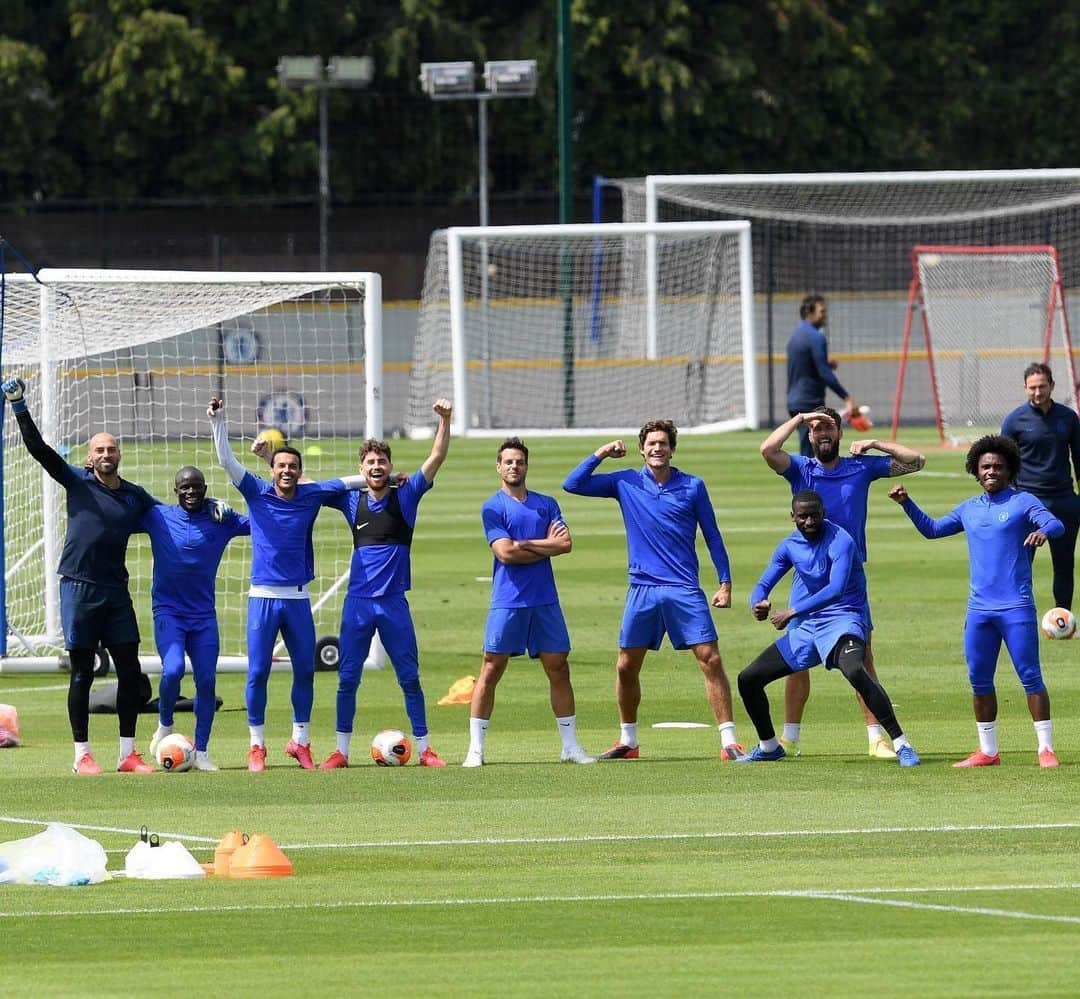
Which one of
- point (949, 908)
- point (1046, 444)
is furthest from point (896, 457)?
point (949, 908)

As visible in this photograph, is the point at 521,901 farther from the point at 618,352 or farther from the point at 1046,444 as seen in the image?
the point at 618,352

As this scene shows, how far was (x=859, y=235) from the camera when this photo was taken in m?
47.5

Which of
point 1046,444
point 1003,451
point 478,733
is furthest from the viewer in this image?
point 1046,444

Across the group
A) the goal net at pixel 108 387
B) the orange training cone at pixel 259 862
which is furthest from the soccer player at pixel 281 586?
the goal net at pixel 108 387

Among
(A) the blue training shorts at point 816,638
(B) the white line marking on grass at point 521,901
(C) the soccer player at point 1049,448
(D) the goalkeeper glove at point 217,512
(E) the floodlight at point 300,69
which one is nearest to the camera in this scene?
(B) the white line marking on grass at point 521,901

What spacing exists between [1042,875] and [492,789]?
142 inches

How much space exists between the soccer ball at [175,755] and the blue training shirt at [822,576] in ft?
11.2

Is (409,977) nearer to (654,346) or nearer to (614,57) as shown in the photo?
(654,346)

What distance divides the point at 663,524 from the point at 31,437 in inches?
146

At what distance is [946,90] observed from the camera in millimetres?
53750

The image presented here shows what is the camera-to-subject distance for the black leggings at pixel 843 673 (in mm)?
13227

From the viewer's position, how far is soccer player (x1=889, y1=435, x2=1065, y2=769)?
1312 cm

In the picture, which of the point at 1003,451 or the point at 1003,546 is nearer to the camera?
the point at 1003,546

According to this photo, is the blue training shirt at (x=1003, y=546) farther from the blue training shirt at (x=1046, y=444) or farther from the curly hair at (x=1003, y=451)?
the blue training shirt at (x=1046, y=444)
